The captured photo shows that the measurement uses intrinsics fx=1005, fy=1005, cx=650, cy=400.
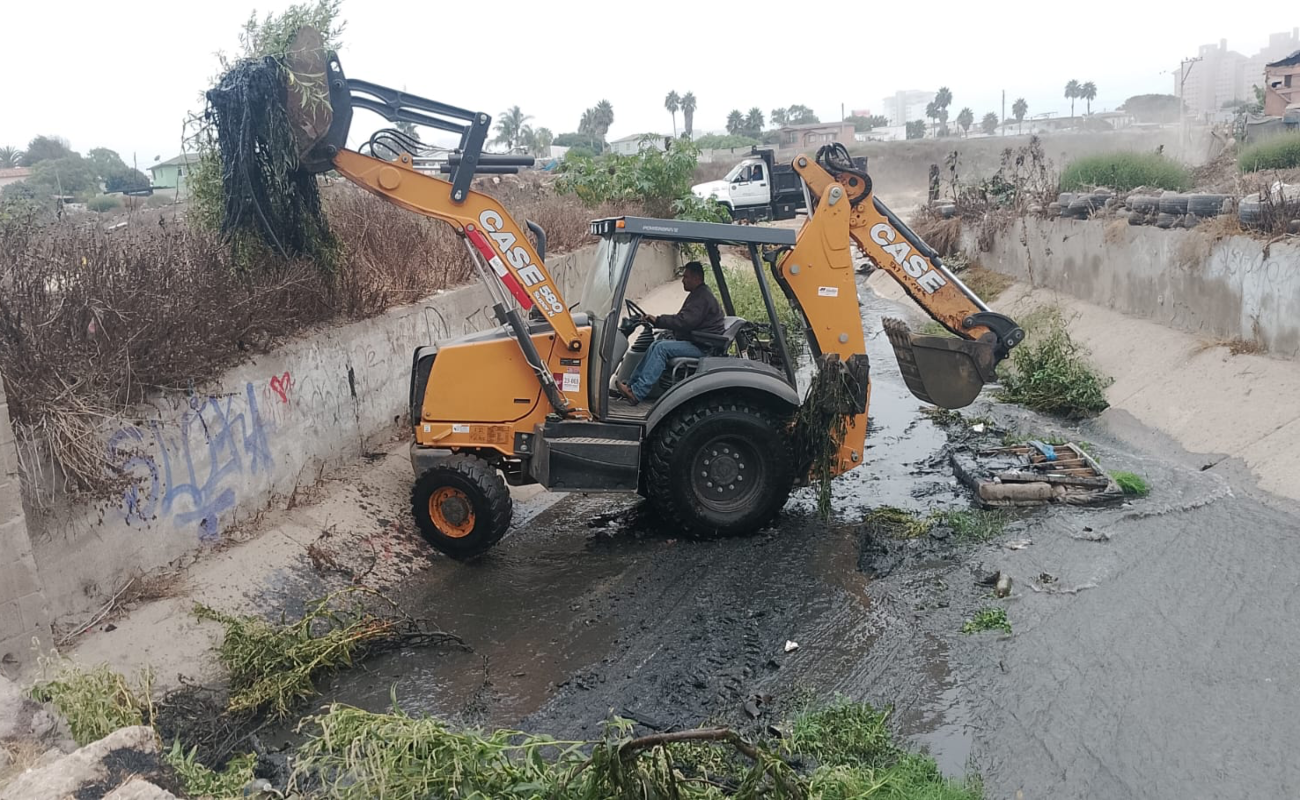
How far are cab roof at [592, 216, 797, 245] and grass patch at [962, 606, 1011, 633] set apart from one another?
131 inches

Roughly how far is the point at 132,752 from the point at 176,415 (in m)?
3.87

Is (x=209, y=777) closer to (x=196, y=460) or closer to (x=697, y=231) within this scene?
(x=196, y=460)

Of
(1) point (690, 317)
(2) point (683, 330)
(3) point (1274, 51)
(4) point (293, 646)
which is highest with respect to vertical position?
(3) point (1274, 51)

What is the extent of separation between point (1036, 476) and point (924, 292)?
74.6 inches

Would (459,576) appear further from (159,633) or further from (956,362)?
(956,362)

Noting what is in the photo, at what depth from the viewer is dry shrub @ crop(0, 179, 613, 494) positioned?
6.24 m

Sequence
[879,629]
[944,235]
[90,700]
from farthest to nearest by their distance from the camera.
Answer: [944,235] → [879,629] → [90,700]

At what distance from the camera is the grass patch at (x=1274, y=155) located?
51.0ft

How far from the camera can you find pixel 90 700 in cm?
477

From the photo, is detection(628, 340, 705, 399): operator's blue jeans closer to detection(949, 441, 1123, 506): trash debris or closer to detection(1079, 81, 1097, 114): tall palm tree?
detection(949, 441, 1123, 506): trash debris

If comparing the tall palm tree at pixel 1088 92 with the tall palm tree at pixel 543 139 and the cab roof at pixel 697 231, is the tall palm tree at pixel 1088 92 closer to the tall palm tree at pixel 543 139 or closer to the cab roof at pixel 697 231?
the tall palm tree at pixel 543 139

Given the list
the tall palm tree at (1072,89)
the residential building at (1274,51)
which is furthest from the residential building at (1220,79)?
the tall palm tree at (1072,89)

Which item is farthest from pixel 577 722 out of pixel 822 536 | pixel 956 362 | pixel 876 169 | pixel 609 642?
pixel 876 169

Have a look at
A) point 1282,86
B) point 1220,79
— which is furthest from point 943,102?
point 1282,86
